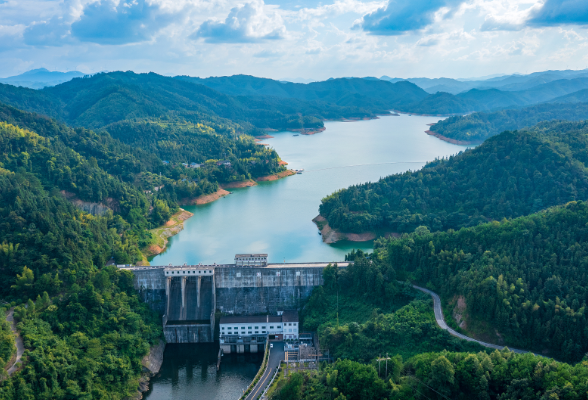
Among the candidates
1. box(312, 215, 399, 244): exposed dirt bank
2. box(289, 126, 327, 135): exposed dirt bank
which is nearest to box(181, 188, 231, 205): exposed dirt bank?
box(312, 215, 399, 244): exposed dirt bank

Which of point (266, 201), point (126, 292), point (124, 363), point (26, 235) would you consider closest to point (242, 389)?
point (124, 363)

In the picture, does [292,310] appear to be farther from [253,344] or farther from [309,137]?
[309,137]

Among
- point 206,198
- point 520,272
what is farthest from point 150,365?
point 206,198

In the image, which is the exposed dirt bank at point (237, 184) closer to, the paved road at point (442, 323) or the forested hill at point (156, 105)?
the paved road at point (442, 323)

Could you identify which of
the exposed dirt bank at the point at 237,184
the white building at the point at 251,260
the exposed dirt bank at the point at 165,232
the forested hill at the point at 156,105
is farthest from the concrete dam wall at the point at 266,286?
the forested hill at the point at 156,105

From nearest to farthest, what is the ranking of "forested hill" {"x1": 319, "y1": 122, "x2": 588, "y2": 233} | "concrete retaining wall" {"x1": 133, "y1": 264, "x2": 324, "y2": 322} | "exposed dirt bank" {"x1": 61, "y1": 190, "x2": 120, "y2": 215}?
"concrete retaining wall" {"x1": 133, "y1": 264, "x2": 324, "y2": 322}
"forested hill" {"x1": 319, "y1": 122, "x2": 588, "y2": 233}
"exposed dirt bank" {"x1": 61, "y1": 190, "x2": 120, "y2": 215}

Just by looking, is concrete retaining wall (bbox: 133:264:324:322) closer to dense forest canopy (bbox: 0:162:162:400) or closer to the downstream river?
dense forest canopy (bbox: 0:162:162:400)
